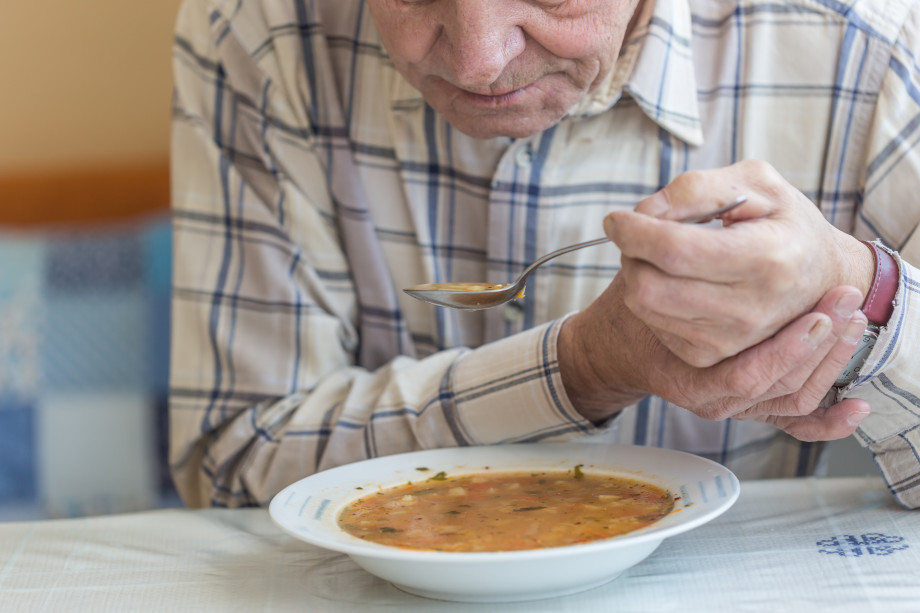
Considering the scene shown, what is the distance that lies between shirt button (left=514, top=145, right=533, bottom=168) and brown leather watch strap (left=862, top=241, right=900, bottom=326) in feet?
2.05

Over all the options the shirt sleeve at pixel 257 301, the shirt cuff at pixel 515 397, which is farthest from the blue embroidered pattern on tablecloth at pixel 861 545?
the shirt sleeve at pixel 257 301

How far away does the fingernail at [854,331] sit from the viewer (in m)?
0.95

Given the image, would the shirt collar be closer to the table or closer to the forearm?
the forearm

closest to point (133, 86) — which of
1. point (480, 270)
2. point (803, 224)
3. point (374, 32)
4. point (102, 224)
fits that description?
point (102, 224)

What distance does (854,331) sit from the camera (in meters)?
0.96

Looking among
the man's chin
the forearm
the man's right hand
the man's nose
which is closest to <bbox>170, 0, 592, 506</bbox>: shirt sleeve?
the forearm

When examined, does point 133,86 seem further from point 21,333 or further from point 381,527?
point 381,527

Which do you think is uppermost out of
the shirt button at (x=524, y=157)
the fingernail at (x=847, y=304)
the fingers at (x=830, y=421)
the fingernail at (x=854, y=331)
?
the shirt button at (x=524, y=157)

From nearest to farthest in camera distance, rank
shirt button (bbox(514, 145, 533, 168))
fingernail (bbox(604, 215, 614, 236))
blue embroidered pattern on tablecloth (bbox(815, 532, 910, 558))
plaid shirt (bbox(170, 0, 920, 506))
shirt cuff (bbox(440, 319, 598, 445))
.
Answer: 1. fingernail (bbox(604, 215, 614, 236))
2. blue embroidered pattern on tablecloth (bbox(815, 532, 910, 558))
3. shirt cuff (bbox(440, 319, 598, 445))
4. plaid shirt (bbox(170, 0, 920, 506))
5. shirt button (bbox(514, 145, 533, 168))

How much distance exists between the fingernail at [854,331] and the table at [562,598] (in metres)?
0.24

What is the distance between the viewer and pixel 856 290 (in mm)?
922

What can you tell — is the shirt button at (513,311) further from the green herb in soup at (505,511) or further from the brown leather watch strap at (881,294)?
the brown leather watch strap at (881,294)

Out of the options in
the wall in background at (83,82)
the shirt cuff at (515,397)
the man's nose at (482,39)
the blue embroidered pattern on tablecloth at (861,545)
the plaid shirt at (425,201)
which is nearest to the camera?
the blue embroidered pattern on tablecloth at (861,545)

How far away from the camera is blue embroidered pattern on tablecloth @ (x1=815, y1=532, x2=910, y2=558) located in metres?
1.01
